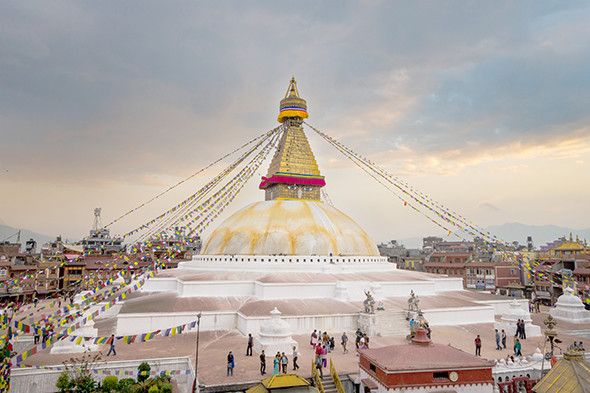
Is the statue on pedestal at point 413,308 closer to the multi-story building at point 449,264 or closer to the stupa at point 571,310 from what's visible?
the stupa at point 571,310

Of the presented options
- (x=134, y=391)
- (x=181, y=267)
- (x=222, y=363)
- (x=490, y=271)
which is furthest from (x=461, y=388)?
(x=490, y=271)

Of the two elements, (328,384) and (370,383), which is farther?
(328,384)

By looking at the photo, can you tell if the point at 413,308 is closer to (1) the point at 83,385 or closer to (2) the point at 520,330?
(2) the point at 520,330

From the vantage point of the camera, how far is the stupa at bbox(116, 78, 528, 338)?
49.6ft

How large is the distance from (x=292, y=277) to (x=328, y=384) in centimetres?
861

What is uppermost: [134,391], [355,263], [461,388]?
[355,263]

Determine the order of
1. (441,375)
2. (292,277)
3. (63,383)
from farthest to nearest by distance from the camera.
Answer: (292,277), (63,383), (441,375)

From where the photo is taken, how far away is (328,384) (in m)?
10.1

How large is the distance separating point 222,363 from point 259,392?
15.2ft

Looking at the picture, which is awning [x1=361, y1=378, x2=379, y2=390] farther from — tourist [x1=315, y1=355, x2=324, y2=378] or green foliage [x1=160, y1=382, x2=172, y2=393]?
green foliage [x1=160, y1=382, x2=172, y2=393]

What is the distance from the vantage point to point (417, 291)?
1903 centimetres

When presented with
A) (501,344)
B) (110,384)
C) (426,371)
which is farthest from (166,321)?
(501,344)

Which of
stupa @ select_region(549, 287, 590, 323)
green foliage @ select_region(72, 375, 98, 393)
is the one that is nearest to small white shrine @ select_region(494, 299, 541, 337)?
stupa @ select_region(549, 287, 590, 323)

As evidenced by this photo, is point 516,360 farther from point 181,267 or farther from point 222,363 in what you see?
point 181,267
